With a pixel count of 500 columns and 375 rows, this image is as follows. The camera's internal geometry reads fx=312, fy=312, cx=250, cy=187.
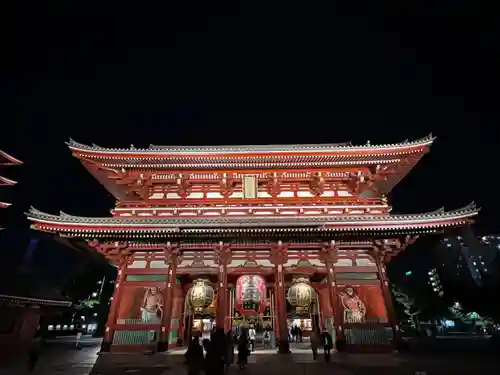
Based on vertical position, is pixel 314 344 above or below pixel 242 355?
above

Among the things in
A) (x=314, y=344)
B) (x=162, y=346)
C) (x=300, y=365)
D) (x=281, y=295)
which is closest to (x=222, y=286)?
(x=281, y=295)

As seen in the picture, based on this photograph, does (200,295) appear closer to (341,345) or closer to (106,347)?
(106,347)

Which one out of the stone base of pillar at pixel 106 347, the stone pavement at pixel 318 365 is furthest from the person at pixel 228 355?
the stone base of pillar at pixel 106 347

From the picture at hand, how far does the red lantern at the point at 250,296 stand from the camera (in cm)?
1475

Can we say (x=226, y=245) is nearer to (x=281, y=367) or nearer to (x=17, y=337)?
(x=281, y=367)

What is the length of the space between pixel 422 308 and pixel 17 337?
48.7 m

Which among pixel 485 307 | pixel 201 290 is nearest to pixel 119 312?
pixel 201 290

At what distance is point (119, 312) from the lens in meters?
14.6

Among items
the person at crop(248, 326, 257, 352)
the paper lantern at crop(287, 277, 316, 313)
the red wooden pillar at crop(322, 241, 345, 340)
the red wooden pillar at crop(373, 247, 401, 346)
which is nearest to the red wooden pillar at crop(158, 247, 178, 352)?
the person at crop(248, 326, 257, 352)

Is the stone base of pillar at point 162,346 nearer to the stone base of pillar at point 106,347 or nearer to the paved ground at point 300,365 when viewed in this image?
the paved ground at point 300,365

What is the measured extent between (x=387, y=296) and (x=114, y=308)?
1264 centimetres

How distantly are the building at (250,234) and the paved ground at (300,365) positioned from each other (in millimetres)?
1326

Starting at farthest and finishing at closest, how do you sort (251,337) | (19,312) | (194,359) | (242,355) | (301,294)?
(19,312), (251,337), (301,294), (242,355), (194,359)

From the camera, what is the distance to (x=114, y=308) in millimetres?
14336
